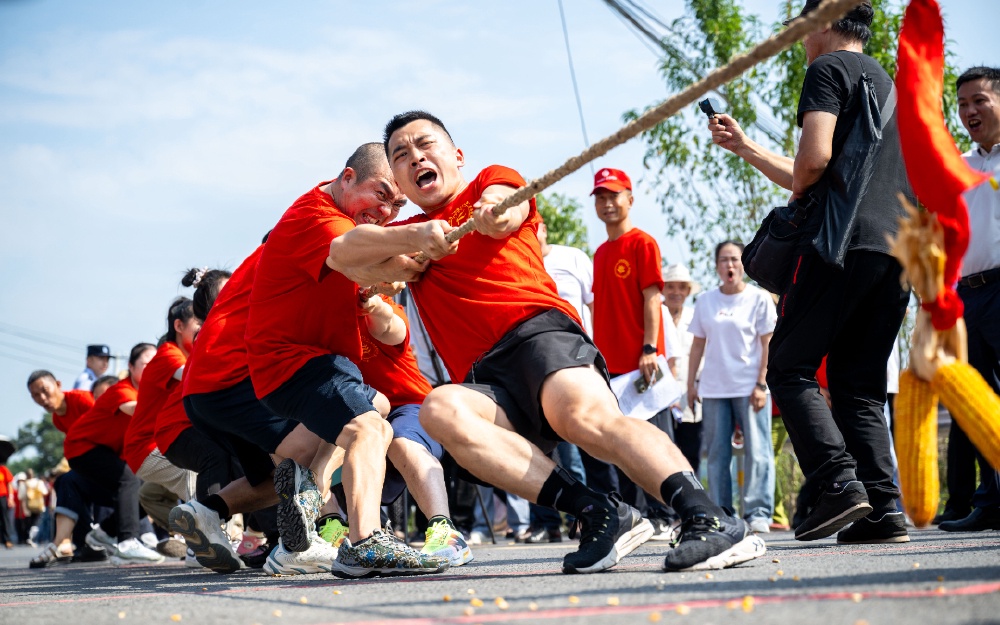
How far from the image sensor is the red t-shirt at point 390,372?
558 centimetres

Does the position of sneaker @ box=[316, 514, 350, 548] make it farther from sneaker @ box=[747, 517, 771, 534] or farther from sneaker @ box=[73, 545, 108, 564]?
sneaker @ box=[73, 545, 108, 564]

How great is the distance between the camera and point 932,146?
10.2 ft

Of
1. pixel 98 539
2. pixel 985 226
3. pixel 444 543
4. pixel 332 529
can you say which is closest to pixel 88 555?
pixel 98 539

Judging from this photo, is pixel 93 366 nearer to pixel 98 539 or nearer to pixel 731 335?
pixel 98 539

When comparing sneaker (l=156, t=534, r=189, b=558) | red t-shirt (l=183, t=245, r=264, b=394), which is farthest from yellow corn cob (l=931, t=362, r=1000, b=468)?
sneaker (l=156, t=534, r=189, b=558)

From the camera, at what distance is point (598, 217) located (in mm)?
8055

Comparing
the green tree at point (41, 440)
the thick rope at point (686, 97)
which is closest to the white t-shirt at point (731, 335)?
the thick rope at point (686, 97)

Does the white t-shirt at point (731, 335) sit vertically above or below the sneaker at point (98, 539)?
above

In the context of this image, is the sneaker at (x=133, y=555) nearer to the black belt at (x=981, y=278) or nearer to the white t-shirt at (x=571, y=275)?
the white t-shirt at (x=571, y=275)

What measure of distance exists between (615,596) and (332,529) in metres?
2.60

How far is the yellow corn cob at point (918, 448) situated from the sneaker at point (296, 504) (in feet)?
7.94

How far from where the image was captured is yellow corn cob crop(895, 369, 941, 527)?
3049 millimetres

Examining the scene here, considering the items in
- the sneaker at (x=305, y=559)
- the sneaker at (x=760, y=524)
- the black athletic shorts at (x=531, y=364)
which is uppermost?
the black athletic shorts at (x=531, y=364)

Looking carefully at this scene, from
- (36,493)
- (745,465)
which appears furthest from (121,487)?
(36,493)
